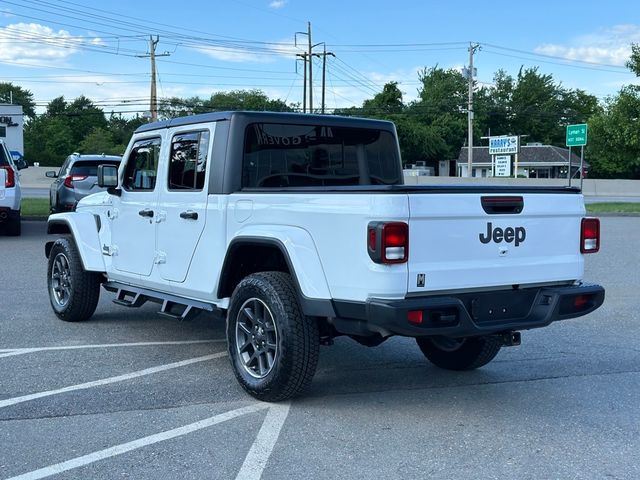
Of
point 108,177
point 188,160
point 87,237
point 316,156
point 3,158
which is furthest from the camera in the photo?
point 3,158

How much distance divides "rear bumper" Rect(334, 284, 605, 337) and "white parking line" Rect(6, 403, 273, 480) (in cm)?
92

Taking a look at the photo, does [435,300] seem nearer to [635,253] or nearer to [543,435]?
[543,435]

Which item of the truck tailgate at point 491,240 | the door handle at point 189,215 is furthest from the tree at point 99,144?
the truck tailgate at point 491,240

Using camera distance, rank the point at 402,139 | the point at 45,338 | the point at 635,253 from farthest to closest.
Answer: the point at 402,139 → the point at 635,253 → the point at 45,338

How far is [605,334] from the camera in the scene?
7.62 meters

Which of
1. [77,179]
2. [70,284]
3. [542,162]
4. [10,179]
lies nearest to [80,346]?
[70,284]

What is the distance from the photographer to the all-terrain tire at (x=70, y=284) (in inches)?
300

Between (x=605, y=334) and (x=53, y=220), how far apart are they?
231 inches

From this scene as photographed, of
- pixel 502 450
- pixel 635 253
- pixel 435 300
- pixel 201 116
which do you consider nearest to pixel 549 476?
pixel 502 450

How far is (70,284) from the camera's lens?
304 inches

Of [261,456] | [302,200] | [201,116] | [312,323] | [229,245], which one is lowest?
[261,456]

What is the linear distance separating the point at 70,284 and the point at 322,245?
3.97m

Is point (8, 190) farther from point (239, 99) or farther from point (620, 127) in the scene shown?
point (239, 99)

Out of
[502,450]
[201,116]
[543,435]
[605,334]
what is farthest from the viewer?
[605,334]
